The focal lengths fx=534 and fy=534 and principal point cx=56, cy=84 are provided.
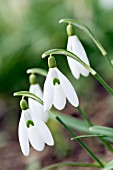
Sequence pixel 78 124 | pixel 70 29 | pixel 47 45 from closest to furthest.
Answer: pixel 70 29, pixel 78 124, pixel 47 45

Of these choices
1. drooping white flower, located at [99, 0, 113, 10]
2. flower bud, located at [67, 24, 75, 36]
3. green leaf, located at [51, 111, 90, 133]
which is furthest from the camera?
drooping white flower, located at [99, 0, 113, 10]

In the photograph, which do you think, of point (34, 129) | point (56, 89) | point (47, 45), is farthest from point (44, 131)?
point (47, 45)

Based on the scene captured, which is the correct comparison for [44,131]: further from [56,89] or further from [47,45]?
[47,45]

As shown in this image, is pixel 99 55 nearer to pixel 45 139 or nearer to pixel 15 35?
pixel 15 35

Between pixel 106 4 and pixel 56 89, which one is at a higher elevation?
pixel 56 89

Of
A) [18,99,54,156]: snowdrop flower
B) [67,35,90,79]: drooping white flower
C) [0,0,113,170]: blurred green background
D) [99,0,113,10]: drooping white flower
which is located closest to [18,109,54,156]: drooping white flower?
[18,99,54,156]: snowdrop flower

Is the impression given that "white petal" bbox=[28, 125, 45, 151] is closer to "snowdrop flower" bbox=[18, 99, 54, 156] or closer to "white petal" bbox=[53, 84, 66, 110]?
"snowdrop flower" bbox=[18, 99, 54, 156]
